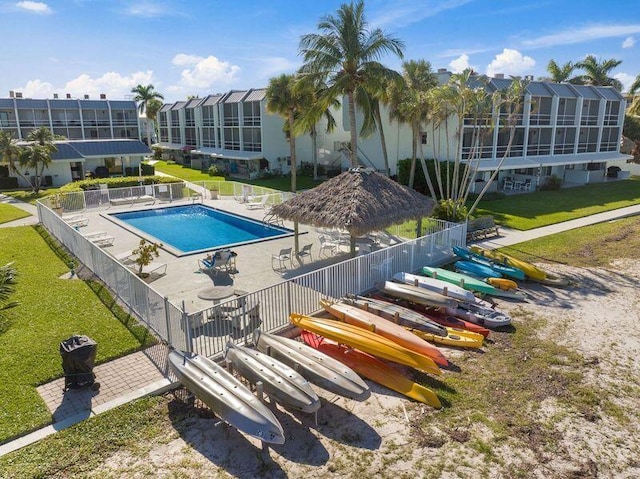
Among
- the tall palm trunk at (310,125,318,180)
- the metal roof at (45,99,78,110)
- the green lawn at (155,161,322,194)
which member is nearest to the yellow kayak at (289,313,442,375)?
the green lawn at (155,161,322,194)

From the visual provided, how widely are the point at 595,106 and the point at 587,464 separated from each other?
40.4m

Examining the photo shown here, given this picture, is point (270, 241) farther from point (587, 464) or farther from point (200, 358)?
point (587, 464)

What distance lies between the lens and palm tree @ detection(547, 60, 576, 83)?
47.9 metres

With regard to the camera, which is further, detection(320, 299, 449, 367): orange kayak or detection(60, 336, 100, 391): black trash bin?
detection(320, 299, 449, 367): orange kayak

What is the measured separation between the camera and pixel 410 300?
12945 mm

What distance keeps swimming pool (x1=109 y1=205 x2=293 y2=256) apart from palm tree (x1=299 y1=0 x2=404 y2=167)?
26.3 ft

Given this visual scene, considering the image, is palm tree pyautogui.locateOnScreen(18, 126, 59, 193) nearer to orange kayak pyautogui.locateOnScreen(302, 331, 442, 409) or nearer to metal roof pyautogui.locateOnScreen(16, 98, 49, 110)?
metal roof pyautogui.locateOnScreen(16, 98, 49, 110)

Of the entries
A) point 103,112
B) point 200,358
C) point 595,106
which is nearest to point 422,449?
point 200,358

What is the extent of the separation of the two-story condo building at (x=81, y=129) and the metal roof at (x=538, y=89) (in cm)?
3331

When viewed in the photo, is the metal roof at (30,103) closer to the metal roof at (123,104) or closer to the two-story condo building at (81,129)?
the two-story condo building at (81,129)

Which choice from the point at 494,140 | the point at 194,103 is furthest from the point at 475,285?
the point at 194,103

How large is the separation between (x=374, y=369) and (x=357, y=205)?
6398 mm

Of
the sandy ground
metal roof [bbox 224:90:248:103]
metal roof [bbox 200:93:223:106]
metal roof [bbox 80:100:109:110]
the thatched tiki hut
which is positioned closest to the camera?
the sandy ground

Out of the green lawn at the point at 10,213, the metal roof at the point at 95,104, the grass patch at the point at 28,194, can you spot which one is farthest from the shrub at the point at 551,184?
the metal roof at the point at 95,104
